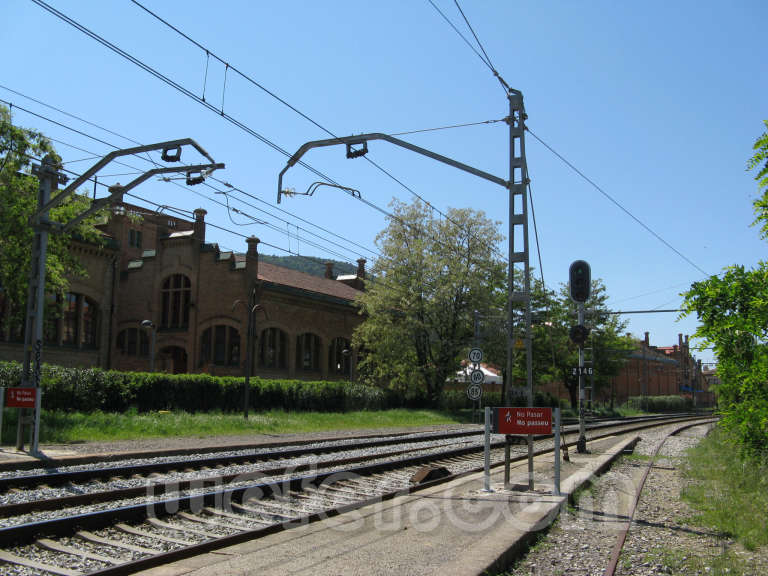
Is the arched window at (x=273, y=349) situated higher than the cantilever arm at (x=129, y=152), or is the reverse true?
the cantilever arm at (x=129, y=152)

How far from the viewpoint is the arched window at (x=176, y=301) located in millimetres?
40469

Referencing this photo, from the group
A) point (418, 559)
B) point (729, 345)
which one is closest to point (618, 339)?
point (729, 345)

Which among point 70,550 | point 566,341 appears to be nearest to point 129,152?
point 70,550

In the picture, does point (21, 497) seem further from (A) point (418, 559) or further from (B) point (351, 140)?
(B) point (351, 140)

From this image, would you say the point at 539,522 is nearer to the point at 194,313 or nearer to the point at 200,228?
the point at 194,313

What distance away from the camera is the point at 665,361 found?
4193 inches

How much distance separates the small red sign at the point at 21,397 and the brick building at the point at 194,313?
70.2 ft

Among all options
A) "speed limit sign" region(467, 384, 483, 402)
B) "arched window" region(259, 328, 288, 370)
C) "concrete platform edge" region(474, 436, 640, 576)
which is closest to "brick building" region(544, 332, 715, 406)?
"arched window" region(259, 328, 288, 370)

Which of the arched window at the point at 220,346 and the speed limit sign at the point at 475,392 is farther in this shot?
the arched window at the point at 220,346

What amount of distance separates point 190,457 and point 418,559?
372 inches

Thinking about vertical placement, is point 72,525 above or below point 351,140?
below

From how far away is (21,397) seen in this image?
13680 mm

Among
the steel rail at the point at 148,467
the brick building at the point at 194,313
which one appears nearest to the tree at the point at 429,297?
the brick building at the point at 194,313

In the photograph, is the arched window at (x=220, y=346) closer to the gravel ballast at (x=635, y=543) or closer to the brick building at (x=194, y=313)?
the brick building at (x=194, y=313)
